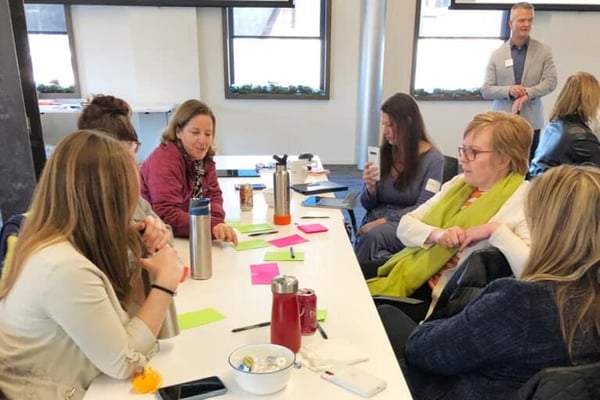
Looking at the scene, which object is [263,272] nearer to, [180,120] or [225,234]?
[225,234]

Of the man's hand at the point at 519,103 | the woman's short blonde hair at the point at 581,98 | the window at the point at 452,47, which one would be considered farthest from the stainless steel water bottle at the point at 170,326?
the window at the point at 452,47

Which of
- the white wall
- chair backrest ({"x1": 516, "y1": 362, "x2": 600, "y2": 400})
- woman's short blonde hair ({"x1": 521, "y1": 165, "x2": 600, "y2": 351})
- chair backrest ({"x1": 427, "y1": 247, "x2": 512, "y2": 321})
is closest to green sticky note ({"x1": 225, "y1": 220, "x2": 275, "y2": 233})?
chair backrest ({"x1": 427, "y1": 247, "x2": 512, "y2": 321})

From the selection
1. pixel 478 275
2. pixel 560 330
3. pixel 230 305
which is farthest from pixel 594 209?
pixel 230 305

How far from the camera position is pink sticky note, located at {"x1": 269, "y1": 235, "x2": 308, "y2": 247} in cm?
198

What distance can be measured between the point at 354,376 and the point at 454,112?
5.62 metres

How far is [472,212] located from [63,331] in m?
1.44

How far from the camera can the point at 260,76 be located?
6.20m

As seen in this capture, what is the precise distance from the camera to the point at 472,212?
192cm

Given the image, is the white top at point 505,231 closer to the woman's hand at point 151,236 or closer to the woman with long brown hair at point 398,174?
the woman with long brown hair at point 398,174

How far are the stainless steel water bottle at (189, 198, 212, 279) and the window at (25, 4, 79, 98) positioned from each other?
5.12m

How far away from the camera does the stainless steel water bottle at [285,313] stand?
118 centimetres


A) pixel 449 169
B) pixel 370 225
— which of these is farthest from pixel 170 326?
pixel 449 169

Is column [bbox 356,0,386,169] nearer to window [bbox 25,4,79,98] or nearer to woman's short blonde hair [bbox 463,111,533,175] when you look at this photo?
window [bbox 25,4,79,98]

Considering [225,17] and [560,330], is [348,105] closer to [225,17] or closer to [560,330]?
[225,17]
